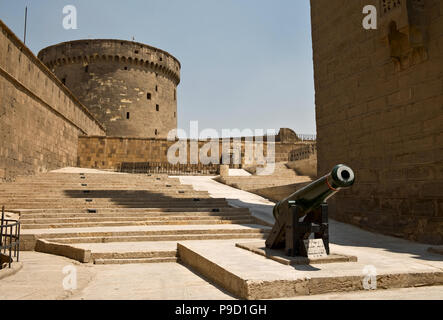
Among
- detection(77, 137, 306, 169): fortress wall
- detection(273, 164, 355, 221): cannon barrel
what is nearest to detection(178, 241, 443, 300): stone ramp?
detection(273, 164, 355, 221): cannon barrel

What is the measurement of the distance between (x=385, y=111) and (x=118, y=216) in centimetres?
730

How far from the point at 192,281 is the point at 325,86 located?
7.47 metres

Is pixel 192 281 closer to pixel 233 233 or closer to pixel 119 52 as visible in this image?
pixel 233 233

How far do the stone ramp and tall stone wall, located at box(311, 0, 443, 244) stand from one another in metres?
3.06

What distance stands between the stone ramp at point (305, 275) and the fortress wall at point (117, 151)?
1879 centimetres

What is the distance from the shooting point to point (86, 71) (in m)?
32.7

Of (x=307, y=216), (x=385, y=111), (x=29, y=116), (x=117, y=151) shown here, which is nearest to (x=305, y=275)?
(x=307, y=216)

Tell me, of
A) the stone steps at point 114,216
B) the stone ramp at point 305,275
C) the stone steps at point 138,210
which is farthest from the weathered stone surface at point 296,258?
the stone steps at point 138,210

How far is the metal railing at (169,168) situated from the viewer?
873 inches

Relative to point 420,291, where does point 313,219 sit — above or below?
above

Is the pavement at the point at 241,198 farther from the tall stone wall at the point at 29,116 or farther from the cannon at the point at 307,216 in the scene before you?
the tall stone wall at the point at 29,116

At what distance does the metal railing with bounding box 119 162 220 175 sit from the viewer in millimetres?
22172
